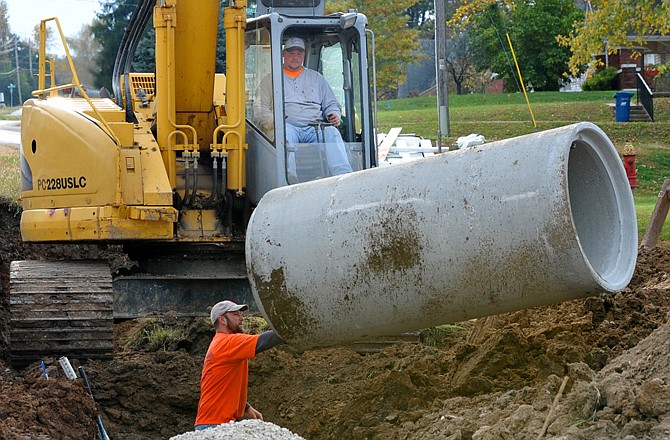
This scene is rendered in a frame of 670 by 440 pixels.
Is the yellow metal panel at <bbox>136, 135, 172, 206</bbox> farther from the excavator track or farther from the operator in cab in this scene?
the operator in cab

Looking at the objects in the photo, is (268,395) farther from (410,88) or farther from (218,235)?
(410,88)

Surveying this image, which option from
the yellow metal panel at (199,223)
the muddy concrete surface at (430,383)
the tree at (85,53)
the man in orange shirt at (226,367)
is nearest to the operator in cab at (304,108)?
the yellow metal panel at (199,223)

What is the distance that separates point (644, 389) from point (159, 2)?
5.27 meters

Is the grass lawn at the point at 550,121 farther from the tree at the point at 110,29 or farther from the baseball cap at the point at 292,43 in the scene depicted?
the baseball cap at the point at 292,43

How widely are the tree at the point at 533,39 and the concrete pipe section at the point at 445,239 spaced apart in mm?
35324

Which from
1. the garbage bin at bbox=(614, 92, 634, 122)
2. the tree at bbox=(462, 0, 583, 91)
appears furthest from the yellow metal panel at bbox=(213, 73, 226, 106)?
the tree at bbox=(462, 0, 583, 91)

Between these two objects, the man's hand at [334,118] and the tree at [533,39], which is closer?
the man's hand at [334,118]

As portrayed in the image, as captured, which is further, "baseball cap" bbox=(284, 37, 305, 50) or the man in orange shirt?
"baseball cap" bbox=(284, 37, 305, 50)

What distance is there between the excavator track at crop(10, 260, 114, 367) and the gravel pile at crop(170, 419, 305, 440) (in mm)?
2550

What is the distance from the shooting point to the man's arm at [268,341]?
692cm

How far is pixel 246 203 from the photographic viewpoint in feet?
30.4

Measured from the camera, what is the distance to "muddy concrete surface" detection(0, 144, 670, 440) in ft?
18.1

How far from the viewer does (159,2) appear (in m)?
8.82

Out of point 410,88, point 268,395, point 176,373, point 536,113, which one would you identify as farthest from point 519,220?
point 410,88
